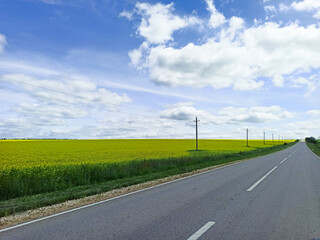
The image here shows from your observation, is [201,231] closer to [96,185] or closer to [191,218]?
[191,218]

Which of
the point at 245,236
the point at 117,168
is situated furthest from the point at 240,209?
the point at 117,168

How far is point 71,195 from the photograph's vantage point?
8672 mm

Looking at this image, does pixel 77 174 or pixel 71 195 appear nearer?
pixel 71 195

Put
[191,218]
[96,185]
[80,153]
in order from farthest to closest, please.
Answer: [80,153] → [96,185] → [191,218]

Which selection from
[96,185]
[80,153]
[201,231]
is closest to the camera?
[201,231]

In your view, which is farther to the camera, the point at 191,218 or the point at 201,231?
the point at 191,218

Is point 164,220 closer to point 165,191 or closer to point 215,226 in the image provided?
point 215,226

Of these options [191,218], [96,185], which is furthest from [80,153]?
[191,218]

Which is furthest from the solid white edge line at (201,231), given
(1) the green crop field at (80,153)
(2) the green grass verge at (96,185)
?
(1) the green crop field at (80,153)

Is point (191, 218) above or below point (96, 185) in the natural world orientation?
above

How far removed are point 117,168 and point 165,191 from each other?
5963mm

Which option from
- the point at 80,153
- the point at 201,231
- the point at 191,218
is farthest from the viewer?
the point at 80,153

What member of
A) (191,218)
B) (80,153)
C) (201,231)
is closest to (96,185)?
(191,218)

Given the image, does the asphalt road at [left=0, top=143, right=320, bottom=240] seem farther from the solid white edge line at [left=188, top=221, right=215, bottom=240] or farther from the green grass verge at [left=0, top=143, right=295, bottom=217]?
the green grass verge at [left=0, top=143, right=295, bottom=217]
